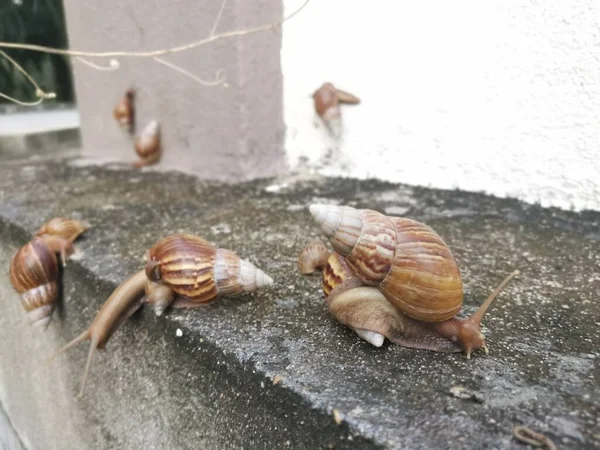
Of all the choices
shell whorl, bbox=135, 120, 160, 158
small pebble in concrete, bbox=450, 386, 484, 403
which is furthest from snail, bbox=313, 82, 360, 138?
small pebble in concrete, bbox=450, 386, 484, 403

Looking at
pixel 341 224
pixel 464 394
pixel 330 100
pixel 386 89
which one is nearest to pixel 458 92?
pixel 386 89

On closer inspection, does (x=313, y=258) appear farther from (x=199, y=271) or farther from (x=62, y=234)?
(x=62, y=234)

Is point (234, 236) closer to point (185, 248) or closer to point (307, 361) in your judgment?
point (185, 248)

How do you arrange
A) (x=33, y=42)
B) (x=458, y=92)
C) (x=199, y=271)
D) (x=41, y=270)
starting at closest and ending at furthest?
(x=199, y=271) < (x=41, y=270) < (x=458, y=92) < (x=33, y=42)

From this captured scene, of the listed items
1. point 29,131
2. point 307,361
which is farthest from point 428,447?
Answer: point 29,131

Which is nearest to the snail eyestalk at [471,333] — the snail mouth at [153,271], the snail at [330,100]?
the snail mouth at [153,271]
